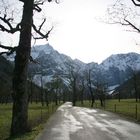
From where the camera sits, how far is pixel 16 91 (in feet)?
59.5

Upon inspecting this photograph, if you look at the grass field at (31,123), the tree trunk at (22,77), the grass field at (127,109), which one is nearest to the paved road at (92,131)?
the grass field at (31,123)

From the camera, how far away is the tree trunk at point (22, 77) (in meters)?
18.1

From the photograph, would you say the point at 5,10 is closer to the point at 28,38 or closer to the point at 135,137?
the point at 28,38

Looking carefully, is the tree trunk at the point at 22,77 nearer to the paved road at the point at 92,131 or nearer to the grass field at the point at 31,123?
the grass field at the point at 31,123

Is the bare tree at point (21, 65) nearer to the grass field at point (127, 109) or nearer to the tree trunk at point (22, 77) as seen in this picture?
the tree trunk at point (22, 77)

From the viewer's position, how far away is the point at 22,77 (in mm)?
18234

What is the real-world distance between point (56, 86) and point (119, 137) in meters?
94.3

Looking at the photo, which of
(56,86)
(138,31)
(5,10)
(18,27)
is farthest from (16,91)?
(56,86)

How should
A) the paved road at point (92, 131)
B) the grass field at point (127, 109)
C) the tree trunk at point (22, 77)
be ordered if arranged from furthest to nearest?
the grass field at point (127, 109) < the tree trunk at point (22, 77) < the paved road at point (92, 131)

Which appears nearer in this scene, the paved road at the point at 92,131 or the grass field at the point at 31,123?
the paved road at the point at 92,131

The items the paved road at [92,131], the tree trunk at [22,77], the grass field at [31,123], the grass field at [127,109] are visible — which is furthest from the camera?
the grass field at [127,109]

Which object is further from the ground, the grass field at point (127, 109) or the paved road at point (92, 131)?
the grass field at point (127, 109)

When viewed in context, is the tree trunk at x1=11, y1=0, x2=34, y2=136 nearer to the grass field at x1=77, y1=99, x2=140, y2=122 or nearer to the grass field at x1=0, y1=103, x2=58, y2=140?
the grass field at x1=0, y1=103, x2=58, y2=140

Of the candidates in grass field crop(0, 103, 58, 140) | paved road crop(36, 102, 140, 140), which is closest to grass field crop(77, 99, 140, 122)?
paved road crop(36, 102, 140, 140)
